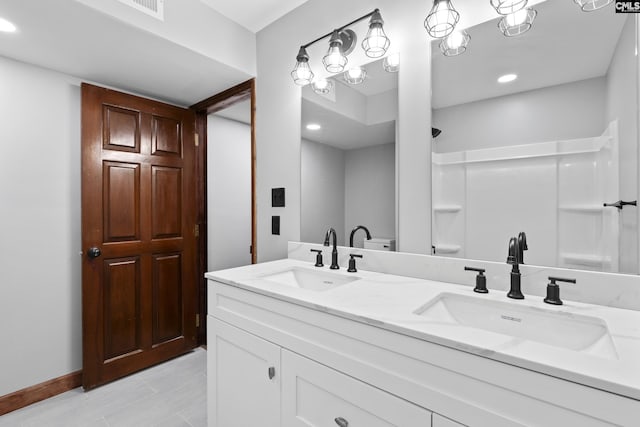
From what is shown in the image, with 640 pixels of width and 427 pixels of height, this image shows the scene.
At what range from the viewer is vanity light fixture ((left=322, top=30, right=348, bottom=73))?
60.9 inches

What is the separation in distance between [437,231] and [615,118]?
2.27ft

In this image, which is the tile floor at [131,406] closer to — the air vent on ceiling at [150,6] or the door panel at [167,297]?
the door panel at [167,297]

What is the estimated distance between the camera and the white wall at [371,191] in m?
1.48

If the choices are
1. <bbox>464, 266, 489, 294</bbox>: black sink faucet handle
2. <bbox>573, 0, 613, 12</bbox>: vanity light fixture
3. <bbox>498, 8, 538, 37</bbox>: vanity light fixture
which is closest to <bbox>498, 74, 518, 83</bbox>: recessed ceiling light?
<bbox>498, 8, 538, 37</bbox>: vanity light fixture

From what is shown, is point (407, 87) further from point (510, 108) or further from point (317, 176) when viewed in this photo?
point (317, 176)

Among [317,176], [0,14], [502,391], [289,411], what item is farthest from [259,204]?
[502,391]

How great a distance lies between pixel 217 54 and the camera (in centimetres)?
186

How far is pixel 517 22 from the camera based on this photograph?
3.70 ft

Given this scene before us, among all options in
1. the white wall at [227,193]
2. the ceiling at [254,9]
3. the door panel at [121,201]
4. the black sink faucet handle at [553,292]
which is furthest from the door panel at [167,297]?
the black sink faucet handle at [553,292]

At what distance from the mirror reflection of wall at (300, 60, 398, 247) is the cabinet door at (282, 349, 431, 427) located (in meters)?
0.75

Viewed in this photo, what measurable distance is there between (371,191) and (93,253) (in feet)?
6.10

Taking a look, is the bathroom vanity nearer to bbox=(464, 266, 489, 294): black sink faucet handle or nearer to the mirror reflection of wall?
bbox=(464, 266, 489, 294): black sink faucet handle

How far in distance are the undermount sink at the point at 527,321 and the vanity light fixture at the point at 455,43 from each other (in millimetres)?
1021

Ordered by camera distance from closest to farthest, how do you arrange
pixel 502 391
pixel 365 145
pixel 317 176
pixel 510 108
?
pixel 502 391 < pixel 510 108 < pixel 365 145 < pixel 317 176
